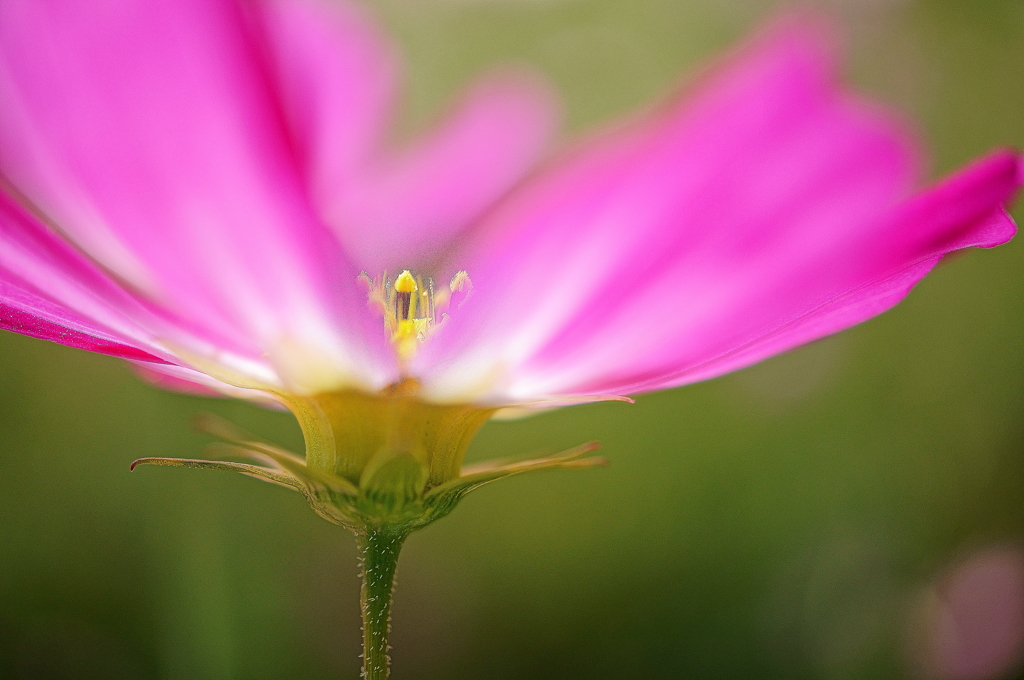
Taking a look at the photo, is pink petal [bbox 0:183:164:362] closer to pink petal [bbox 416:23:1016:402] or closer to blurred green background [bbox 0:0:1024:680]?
pink petal [bbox 416:23:1016:402]

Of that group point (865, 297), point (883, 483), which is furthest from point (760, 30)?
point (883, 483)

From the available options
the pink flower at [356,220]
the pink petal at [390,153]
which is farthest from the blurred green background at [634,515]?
the pink flower at [356,220]

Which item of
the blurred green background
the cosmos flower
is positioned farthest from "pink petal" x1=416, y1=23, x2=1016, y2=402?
the blurred green background

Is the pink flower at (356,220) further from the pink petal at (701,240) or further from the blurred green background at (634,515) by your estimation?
the blurred green background at (634,515)

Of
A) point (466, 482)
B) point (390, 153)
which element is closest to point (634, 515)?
point (390, 153)

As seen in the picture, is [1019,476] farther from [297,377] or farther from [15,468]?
[15,468]

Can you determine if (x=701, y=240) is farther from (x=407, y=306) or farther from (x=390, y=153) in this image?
(x=390, y=153)
